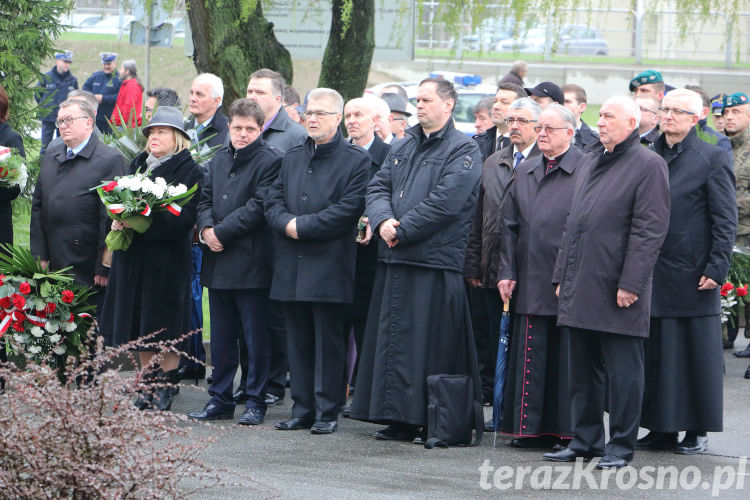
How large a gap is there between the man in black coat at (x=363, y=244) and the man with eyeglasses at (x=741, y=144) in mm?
4077

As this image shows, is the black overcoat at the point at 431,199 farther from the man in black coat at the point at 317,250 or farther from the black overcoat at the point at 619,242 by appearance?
the black overcoat at the point at 619,242

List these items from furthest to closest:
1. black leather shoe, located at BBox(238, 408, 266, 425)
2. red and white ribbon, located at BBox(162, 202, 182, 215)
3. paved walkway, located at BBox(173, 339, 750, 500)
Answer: black leather shoe, located at BBox(238, 408, 266, 425)
red and white ribbon, located at BBox(162, 202, 182, 215)
paved walkway, located at BBox(173, 339, 750, 500)

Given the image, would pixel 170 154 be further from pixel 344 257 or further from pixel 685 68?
pixel 685 68

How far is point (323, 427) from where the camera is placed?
8.12 meters

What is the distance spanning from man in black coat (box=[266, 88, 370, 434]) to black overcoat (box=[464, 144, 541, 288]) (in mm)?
1091

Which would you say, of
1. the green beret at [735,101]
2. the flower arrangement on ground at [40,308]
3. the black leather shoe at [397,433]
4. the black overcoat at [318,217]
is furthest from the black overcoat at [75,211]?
the green beret at [735,101]

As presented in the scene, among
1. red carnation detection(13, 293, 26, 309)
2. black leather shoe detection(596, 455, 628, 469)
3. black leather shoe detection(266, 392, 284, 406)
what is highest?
red carnation detection(13, 293, 26, 309)

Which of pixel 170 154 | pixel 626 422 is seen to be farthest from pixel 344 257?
pixel 626 422

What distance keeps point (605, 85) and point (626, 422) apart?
25632mm

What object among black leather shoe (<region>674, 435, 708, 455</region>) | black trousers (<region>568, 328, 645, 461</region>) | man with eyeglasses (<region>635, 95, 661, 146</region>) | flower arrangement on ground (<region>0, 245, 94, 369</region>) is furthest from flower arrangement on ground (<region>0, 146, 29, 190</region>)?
black leather shoe (<region>674, 435, 708, 455</region>)

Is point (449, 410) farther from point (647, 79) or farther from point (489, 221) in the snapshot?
point (647, 79)

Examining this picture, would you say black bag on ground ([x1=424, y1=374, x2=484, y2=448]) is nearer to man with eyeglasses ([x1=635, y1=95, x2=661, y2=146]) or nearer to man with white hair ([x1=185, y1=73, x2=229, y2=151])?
man with eyeglasses ([x1=635, y1=95, x2=661, y2=146])

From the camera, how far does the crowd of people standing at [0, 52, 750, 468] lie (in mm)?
7211

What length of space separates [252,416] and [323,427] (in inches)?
22.3
